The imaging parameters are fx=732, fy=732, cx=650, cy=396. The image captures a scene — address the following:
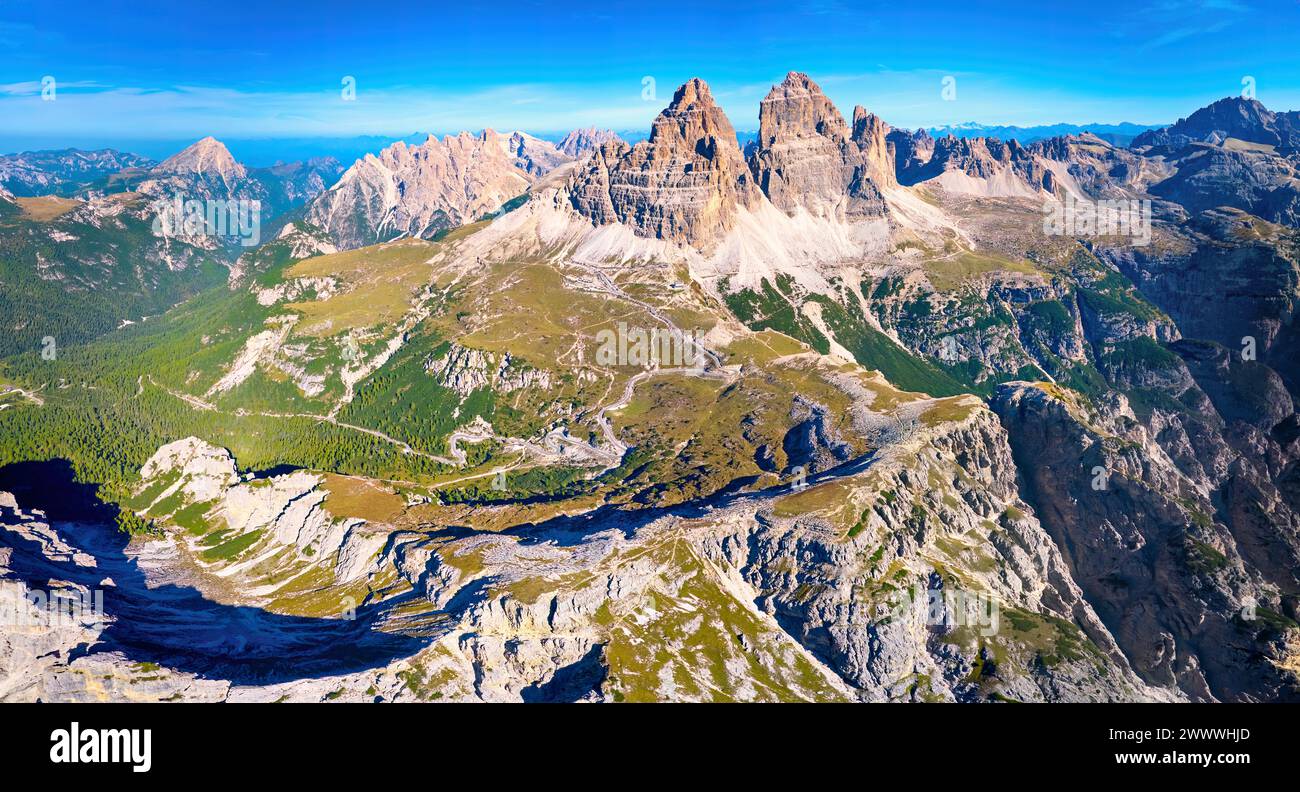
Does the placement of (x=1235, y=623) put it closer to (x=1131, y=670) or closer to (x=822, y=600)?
(x=1131, y=670)

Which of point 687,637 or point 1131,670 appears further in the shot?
point 1131,670

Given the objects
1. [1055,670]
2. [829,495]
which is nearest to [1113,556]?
[1055,670]

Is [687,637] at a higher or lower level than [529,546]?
lower

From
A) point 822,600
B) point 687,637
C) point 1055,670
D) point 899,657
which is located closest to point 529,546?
point 687,637
